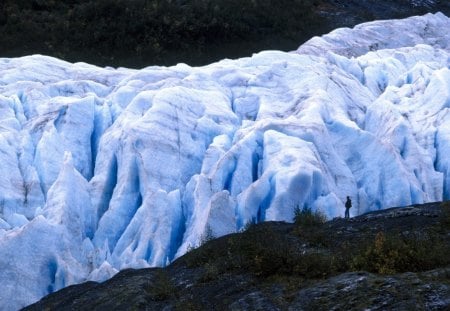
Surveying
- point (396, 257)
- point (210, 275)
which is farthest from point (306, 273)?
point (210, 275)

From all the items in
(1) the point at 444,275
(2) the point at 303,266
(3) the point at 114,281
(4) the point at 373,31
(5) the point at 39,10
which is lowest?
(5) the point at 39,10

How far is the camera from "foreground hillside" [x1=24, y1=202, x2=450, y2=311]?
27.0 feet

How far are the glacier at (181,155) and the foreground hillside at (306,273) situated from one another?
10.6 ft

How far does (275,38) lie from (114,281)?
25303mm

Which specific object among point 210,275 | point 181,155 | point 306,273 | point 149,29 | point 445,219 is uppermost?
point 306,273

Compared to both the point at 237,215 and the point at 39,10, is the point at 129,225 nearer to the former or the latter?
the point at 237,215

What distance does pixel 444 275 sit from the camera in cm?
825

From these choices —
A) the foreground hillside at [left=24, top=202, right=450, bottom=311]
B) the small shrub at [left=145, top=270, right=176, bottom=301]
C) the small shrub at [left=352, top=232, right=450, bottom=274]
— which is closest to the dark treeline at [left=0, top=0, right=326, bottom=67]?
the foreground hillside at [left=24, top=202, right=450, bottom=311]

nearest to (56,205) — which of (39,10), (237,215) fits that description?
(237,215)

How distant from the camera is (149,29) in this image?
115ft

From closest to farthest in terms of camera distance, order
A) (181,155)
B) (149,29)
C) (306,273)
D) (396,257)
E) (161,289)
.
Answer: (396,257)
(306,273)
(161,289)
(181,155)
(149,29)

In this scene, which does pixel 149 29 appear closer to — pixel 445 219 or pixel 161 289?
pixel 445 219

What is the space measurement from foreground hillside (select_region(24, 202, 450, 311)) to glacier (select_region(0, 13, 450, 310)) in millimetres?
3229

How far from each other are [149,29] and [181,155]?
17890mm
